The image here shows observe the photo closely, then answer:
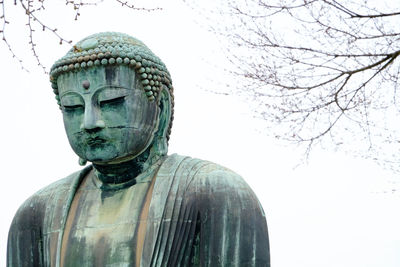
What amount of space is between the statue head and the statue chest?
36 centimetres

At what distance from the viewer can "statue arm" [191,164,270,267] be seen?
8.54 m

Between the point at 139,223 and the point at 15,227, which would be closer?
the point at 139,223

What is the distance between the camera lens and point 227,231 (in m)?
8.59

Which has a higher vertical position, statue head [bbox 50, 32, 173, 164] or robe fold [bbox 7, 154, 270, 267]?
statue head [bbox 50, 32, 173, 164]

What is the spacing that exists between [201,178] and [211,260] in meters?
0.76

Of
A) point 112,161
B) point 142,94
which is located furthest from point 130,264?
point 142,94

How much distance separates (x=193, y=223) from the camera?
341 inches

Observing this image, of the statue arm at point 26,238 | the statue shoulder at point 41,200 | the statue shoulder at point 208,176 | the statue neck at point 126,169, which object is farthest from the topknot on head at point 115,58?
the statue arm at point 26,238

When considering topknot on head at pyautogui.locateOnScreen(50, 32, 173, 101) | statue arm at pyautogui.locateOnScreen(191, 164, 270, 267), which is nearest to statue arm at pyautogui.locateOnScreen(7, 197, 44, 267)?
topknot on head at pyautogui.locateOnScreen(50, 32, 173, 101)

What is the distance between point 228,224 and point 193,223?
30 centimetres

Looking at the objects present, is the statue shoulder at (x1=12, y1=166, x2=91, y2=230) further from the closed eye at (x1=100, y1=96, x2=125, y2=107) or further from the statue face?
the closed eye at (x1=100, y1=96, x2=125, y2=107)

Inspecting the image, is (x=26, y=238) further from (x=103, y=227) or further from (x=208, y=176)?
(x=208, y=176)

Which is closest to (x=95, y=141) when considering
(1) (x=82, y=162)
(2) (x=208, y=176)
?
(1) (x=82, y=162)

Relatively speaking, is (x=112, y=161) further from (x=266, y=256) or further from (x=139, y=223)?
(x=266, y=256)
